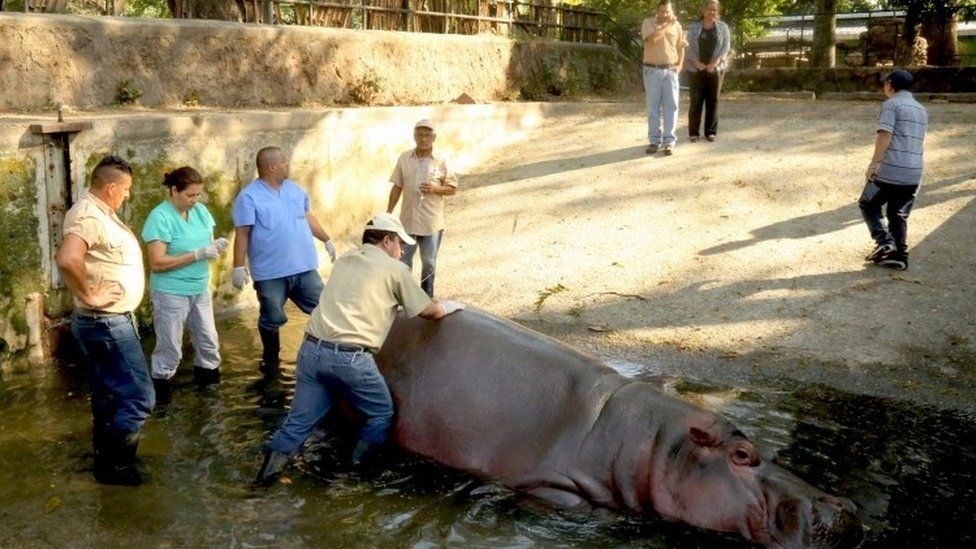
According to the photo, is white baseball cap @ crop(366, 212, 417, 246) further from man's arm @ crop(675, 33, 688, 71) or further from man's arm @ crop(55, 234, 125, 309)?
man's arm @ crop(675, 33, 688, 71)

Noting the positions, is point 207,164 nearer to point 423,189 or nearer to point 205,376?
point 423,189

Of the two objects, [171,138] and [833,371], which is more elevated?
[171,138]

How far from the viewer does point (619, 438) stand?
5.53 m

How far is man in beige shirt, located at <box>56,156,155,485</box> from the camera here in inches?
205

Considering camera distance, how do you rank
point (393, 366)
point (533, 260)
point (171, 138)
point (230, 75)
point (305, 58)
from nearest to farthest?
point (393, 366)
point (171, 138)
point (533, 260)
point (230, 75)
point (305, 58)

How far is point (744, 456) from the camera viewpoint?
523 cm

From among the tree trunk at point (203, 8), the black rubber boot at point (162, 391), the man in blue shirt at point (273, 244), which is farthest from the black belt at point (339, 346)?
the tree trunk at point (203, 8)

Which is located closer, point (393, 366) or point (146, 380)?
point (146, 380)

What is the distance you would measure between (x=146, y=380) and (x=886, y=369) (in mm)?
5174

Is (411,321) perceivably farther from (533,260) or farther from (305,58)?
(305,58)

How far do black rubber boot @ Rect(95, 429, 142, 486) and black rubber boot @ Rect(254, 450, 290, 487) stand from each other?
0.68m

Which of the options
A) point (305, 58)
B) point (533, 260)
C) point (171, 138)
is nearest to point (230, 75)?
point (305, 58)

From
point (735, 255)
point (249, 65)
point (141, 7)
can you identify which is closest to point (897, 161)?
point (735, 255)

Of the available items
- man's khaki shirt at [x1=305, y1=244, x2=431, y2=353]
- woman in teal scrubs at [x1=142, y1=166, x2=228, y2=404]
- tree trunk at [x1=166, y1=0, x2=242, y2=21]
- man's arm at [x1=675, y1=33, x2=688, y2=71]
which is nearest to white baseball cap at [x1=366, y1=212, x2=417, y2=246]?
man's khaki shirt at [x1=305, y1=244, x2=431, y2=353]
